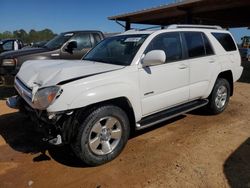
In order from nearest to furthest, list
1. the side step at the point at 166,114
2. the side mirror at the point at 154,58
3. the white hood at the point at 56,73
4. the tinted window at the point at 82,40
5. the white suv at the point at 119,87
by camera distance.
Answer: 1. the white suv at the point at 119,87
2. the white hood at the point at 56,73
3. the side mirror at the point at 154,58
4. the side step at the point at 166,114
5. the tinted window at the point at 82,40

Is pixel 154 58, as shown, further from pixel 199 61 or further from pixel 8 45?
pixel 8 45

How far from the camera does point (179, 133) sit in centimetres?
508

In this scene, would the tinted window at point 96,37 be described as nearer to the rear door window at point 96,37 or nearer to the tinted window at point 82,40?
the rear door window at point 96,37

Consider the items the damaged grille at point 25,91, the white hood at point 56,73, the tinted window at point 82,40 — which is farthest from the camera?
the tinted window at point 82,40

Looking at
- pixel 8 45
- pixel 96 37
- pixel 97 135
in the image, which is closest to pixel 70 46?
pixel 96 37

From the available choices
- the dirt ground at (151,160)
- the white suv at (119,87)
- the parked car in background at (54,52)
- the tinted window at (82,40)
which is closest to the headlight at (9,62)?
the parked car in background at (54,52)

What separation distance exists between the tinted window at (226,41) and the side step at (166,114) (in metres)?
1.41

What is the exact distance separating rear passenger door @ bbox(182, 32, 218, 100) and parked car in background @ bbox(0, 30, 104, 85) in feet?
13.9

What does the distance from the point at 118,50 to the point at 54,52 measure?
4.05 m

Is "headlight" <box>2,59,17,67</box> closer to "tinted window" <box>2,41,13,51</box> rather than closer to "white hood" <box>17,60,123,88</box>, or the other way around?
"white hood" <box>17,60,123,88</box>

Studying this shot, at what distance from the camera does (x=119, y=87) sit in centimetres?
389

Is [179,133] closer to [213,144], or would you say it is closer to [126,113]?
[213,144]

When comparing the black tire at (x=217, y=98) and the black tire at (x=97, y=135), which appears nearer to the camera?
the black tire at (x=97, y=135)

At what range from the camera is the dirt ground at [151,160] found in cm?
348
